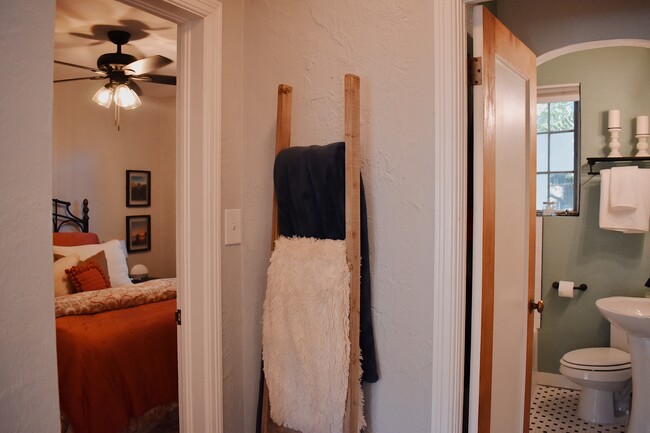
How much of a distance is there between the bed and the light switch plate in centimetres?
122

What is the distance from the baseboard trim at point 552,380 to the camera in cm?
345

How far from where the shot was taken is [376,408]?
146 cm

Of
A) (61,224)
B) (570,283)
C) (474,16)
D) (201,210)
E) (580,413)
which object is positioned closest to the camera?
(474,16)

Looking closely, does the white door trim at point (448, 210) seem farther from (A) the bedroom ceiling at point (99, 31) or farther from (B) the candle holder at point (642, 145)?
(B) the candle holder at point (642, 145)

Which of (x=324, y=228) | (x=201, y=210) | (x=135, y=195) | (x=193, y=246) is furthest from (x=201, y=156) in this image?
(x=135, y=195)

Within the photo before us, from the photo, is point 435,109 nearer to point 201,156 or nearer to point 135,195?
point 201,156

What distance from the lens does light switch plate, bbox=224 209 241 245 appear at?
1.63 meters

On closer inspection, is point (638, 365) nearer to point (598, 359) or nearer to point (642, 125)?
point (598, 359)

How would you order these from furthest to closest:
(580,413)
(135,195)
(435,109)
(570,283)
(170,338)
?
(135,195) < (570,283) < (580,413) < (170,338) < (435,109)

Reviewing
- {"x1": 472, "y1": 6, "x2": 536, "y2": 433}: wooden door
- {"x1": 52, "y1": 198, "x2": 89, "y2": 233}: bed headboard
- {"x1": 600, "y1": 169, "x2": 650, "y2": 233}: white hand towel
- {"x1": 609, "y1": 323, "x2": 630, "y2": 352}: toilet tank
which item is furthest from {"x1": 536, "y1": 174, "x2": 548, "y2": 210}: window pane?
{"x1": 52, "y1": 198, "x2": 89, "y2": 233}: bed headboard

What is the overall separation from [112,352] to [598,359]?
293cm

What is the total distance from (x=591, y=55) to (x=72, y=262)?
162 inches

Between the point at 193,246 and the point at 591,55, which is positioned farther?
the point at 591,55

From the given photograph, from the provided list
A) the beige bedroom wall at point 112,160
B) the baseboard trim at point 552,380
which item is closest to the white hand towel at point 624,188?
the baseboard trim at point 552,380
